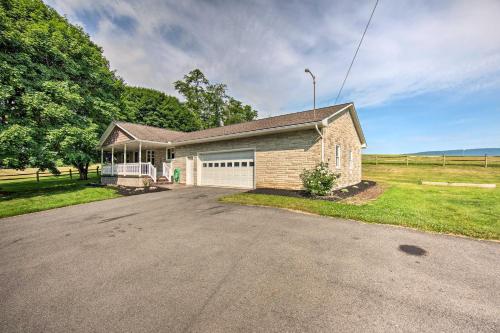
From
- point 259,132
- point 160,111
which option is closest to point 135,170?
point 259,132

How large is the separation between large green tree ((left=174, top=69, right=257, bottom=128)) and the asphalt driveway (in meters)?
38.6

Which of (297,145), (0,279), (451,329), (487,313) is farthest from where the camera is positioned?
(297,145)

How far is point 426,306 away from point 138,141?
1701cm

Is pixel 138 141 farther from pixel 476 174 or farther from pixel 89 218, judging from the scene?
pixel 476 174

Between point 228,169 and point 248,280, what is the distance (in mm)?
11423

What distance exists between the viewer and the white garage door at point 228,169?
13.3 meters

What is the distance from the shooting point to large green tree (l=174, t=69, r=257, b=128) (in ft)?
135

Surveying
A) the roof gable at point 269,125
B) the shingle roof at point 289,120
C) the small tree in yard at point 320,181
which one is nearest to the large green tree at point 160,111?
the roof gable at point 269,125

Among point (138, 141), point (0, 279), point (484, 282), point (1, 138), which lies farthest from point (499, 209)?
point (1, 138)

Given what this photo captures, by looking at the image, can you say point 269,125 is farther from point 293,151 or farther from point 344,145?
point 344,145

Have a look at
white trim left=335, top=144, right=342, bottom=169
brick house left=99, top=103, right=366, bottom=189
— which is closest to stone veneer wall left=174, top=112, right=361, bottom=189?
brick house left=99, top=103, right=366, bottom=189

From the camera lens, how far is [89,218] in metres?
7.40

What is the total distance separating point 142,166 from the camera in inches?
664

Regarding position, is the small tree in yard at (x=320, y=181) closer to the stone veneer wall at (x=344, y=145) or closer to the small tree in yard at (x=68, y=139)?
the stone veneer wall at (x=344, y=145)
